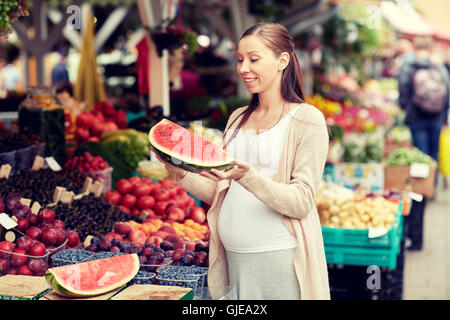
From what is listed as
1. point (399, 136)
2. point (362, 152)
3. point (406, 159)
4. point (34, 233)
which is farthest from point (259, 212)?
point (399, 136)

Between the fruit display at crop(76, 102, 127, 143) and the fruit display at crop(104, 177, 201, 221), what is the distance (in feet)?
3.30

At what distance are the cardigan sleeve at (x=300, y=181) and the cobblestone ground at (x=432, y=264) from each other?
3.27 m

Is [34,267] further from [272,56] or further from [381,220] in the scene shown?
[381,220]

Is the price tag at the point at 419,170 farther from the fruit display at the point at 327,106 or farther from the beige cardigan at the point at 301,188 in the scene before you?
the beige cardigan at the point at 301,188

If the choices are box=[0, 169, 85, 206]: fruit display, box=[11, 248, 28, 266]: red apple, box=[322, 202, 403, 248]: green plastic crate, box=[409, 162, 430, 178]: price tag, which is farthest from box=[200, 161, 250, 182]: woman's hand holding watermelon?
box=[409, 162, 430, 178]: price tag

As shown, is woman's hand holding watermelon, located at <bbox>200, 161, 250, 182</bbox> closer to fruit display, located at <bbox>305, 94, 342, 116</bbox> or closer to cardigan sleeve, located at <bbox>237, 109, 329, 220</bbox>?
cardigan sleeve, located at <bbox>237, 109, 329, 220</bbox>

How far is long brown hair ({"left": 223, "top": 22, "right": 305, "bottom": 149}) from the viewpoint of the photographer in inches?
97.8

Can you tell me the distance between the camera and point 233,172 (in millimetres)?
2264

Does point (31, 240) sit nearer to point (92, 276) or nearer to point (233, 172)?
point (92, 276)

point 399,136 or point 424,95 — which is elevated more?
point 424,95

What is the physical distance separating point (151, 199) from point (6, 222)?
1.48 meters

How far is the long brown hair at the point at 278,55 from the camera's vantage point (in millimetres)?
2484

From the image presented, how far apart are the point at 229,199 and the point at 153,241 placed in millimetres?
1263

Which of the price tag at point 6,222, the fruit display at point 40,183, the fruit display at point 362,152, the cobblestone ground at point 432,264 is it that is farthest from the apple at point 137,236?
the fruit display at point 362,152
